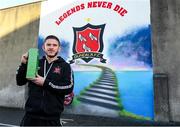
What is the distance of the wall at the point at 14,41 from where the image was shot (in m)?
14.3

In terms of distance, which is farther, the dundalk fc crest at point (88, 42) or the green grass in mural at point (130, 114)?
the dundalk fc crest at point (88, 42)

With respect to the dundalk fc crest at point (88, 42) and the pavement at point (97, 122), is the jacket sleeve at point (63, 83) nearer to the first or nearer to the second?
the pavement at point (97, 122)

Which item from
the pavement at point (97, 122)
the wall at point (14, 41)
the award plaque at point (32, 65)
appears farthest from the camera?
the wall at point (14, 41)

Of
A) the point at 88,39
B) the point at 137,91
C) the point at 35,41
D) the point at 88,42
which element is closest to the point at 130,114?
the point at 137,91

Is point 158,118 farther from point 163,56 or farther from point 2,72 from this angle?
point 2,72

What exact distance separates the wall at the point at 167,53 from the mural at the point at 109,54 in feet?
0.87

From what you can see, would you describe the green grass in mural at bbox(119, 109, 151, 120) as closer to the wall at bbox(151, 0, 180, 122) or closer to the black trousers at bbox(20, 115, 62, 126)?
the wall at bbox(151, 0, 180, 122)

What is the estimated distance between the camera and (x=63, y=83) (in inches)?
123

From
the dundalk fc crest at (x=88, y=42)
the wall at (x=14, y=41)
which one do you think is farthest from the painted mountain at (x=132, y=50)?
the wall at (x=14, y=41)

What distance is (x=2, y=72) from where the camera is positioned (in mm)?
15188

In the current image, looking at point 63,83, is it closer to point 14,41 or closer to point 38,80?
point 38,80

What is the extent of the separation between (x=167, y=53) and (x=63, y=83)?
8458 millimetres

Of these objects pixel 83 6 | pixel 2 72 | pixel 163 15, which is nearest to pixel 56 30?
pixel 83 6

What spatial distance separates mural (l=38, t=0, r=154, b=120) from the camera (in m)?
11.2
